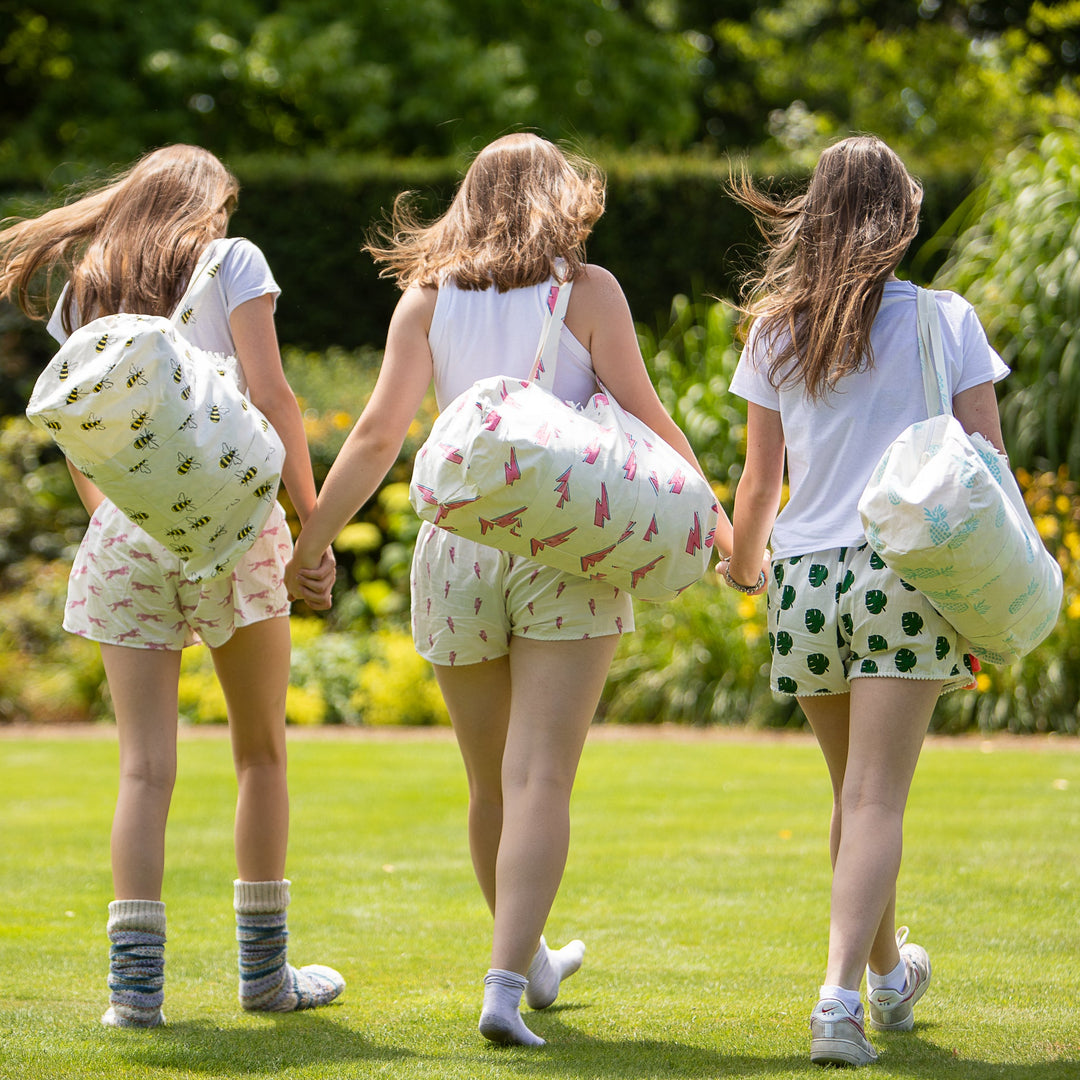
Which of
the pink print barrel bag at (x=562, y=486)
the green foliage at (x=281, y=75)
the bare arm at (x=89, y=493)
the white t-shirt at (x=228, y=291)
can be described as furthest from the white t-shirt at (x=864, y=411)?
the green foliage at (x=281, y=75)

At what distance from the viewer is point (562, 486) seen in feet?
8.33

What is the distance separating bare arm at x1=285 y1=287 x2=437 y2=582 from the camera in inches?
113

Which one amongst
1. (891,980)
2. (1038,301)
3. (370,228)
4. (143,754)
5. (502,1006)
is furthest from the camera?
(370,228)

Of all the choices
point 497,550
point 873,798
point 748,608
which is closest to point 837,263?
point 497,550

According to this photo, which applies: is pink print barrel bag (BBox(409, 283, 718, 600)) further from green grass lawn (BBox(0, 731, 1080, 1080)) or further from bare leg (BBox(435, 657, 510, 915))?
green grass lawn (BBox(0, 731, 1080, 1080))

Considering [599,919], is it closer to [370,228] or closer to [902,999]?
[902,999]

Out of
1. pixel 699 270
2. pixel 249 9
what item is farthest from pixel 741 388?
pixel 249 9

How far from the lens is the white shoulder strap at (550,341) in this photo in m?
2.74

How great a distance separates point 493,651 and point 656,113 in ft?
52.4

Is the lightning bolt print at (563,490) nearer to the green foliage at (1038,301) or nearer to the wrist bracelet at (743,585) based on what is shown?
the wrist bracelet at (743,585)

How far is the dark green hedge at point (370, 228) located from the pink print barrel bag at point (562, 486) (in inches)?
342

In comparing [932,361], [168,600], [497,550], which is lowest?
[168,600]

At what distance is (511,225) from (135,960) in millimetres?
1699

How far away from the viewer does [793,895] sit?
Result: 417cm
